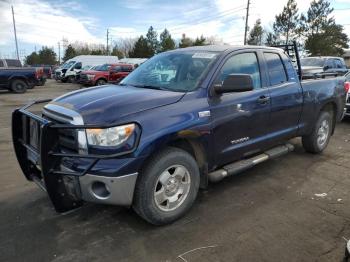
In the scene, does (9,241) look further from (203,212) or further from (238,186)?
(238,186)

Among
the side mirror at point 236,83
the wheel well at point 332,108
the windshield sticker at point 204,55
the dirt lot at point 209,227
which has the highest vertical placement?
the windshield sticker at point 204,55

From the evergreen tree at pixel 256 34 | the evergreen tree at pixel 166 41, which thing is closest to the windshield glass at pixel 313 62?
the evergreen tree at pixel 256 34

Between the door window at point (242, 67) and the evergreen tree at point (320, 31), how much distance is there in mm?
39944

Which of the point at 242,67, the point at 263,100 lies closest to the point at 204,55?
the point at 242,67

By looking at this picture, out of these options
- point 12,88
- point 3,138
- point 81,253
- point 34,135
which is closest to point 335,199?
point 81,253

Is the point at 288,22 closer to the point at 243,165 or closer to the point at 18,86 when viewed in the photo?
the point at 18,86

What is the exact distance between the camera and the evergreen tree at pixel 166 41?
6034 centimetres

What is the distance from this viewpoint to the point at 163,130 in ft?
10.9

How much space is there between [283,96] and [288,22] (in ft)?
140

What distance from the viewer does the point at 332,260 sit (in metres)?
3.06

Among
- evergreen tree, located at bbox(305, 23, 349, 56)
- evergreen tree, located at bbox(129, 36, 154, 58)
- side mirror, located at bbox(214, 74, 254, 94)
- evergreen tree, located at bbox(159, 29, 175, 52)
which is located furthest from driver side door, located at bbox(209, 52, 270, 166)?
evergreen tree, located at bbox(129, 36, 154, 58)

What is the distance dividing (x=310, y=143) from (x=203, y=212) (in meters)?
2.95

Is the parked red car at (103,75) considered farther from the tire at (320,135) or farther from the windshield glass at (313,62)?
the tire at (320,135)

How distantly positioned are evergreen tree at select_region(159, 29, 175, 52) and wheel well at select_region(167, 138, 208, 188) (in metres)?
56.7
